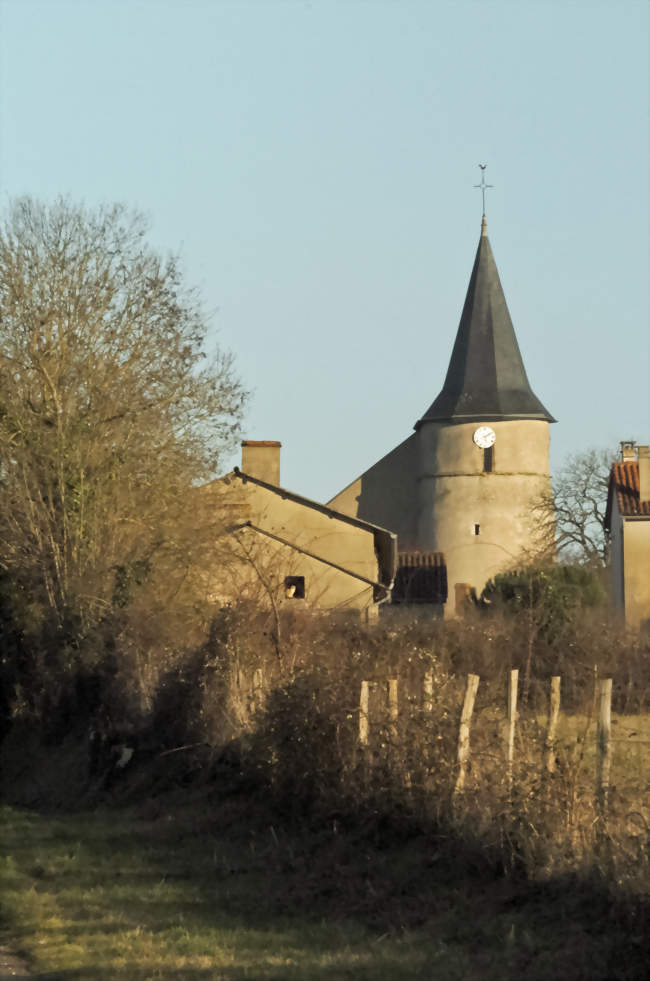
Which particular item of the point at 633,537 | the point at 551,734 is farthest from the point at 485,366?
the point at 551,734

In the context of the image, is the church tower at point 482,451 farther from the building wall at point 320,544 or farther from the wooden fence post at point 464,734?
the wooden fence post at point 464,734

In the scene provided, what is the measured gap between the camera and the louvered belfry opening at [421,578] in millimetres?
57031

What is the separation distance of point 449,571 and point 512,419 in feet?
27.1

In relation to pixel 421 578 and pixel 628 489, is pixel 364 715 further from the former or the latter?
pixel 421 578

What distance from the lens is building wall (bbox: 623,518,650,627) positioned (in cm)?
4822

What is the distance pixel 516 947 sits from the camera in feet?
27.0

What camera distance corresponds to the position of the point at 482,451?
63.5 meters

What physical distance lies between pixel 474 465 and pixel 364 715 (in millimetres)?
51215

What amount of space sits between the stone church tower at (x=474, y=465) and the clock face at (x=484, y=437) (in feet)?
0.16

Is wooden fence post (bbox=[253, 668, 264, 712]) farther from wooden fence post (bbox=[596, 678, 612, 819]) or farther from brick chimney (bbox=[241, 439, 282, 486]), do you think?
brick chimney (bbox=[241, 439, 282, 486])

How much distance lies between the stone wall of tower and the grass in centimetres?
4815

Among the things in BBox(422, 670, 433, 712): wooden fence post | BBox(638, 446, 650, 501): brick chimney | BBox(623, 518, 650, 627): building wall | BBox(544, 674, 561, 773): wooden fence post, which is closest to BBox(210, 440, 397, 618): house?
A: BBox(623, 518, 650, 627): building wall

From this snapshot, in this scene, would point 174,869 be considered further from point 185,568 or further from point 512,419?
point 512,419

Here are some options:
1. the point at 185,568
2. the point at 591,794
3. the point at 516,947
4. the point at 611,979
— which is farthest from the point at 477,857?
the point at 185,568
